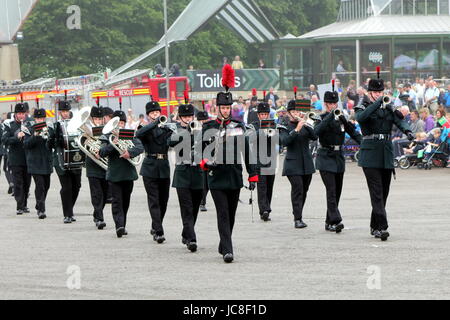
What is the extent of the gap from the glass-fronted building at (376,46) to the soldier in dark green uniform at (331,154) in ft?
89.1

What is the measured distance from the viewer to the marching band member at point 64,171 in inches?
685

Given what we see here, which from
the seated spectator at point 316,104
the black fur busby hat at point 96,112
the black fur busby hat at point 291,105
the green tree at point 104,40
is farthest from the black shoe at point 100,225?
the green tree at point 104,40

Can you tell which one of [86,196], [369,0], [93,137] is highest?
[369,0]

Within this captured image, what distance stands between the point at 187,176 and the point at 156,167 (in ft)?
3.17

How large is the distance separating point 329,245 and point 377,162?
4.29 ft

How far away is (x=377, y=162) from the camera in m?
14.4

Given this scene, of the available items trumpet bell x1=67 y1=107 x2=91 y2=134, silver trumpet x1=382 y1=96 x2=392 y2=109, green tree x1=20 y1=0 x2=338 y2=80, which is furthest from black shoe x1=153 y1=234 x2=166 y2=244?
green tree x1=20 y1=0 x2=338 y2=80

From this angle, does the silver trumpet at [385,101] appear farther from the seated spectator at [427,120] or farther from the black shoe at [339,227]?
the seated spectator at [427,120]

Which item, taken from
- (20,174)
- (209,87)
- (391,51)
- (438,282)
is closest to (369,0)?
(391,51)

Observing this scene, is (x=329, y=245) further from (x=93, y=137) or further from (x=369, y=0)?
(x=369, y=0)

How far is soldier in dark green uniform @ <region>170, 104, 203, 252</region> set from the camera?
45.3 ft

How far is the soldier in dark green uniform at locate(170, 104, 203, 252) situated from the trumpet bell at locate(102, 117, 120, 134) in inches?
70.5
